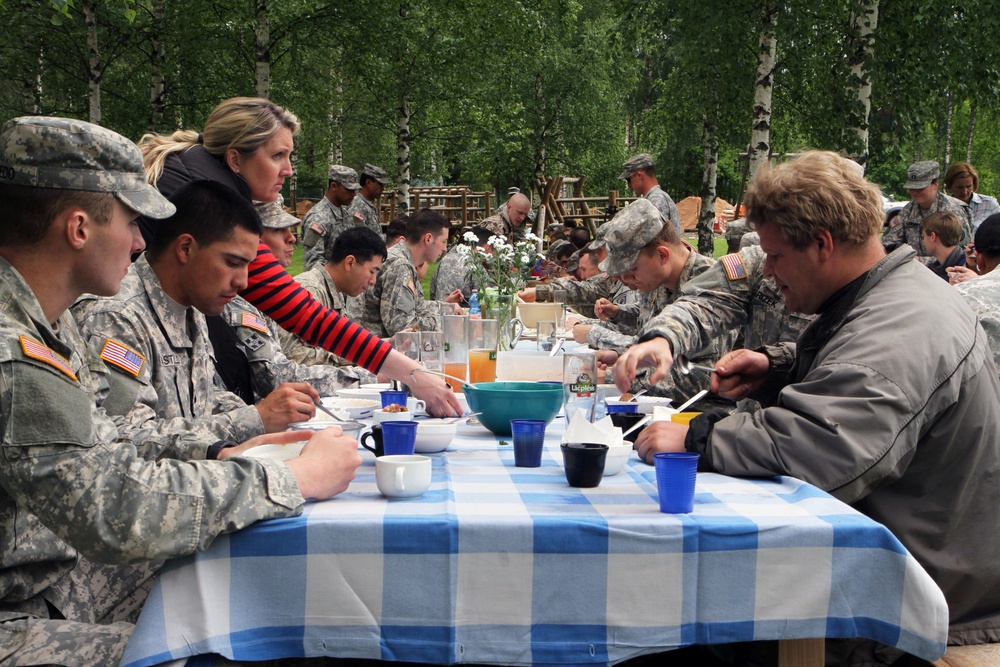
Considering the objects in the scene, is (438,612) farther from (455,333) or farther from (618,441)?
(455,333)

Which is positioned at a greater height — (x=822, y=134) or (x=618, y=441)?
(x=822, y=134)

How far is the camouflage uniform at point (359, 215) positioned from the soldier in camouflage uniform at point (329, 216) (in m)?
0.02

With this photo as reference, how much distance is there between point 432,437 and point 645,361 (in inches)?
39.2

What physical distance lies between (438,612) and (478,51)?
16.4m

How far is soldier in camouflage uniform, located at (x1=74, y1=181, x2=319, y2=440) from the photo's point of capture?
2.68 meters

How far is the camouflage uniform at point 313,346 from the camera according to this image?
5.59 m

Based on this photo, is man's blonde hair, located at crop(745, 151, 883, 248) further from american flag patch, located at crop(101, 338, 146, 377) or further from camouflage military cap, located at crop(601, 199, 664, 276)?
camouflage military cap, located at crop(601, 199, 664, 276)

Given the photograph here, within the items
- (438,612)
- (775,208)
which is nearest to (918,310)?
(775,208)

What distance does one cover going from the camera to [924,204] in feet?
33.6

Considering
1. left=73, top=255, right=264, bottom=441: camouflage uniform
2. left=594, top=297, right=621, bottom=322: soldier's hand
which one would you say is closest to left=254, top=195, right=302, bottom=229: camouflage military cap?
left=594, top=297, right=621, bottom=322: soldier's hand

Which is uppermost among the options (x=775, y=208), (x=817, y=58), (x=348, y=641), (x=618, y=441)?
(x=817, y=58)

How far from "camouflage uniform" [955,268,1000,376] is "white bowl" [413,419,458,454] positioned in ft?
7.30

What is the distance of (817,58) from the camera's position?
13367 millimetres

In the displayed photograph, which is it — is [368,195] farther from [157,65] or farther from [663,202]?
[157,65]
